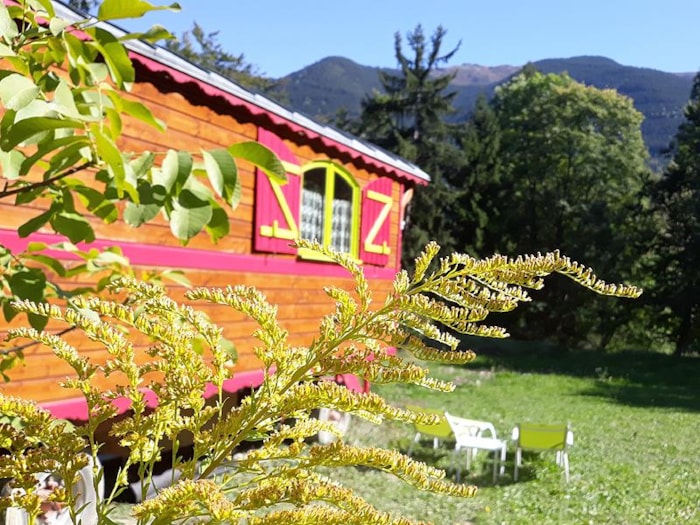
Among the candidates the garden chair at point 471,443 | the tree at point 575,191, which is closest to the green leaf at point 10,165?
the garden chair at point 471,443

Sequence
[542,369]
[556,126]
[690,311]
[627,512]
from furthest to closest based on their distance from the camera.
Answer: [556,126] < [690,311] < [542,369] < [627,512]

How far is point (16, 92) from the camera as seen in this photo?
1214mm

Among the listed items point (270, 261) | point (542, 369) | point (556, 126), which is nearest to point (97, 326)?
point (270, 261)

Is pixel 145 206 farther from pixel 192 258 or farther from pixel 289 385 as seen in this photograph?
pixel 192 258

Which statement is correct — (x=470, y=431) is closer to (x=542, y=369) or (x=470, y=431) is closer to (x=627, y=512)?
(x=627, y=512)

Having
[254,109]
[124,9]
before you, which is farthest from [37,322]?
[254,109]

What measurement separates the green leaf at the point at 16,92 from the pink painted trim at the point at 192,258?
2.78 meters

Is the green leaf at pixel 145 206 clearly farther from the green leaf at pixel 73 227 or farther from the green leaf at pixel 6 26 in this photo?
the green leaf at pixel 6 26

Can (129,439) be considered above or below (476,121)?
below

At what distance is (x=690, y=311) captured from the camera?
78.7ft

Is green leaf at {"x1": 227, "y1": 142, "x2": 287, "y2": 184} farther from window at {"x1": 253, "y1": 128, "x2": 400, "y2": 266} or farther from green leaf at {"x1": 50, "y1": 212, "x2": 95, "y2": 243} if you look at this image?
window at {"x1": 253, "y1": 128, "x2": 400, "y2": 266}

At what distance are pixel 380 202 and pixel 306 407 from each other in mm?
7661

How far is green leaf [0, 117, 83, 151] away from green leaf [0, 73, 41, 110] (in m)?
0.03

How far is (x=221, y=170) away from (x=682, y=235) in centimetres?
2627
